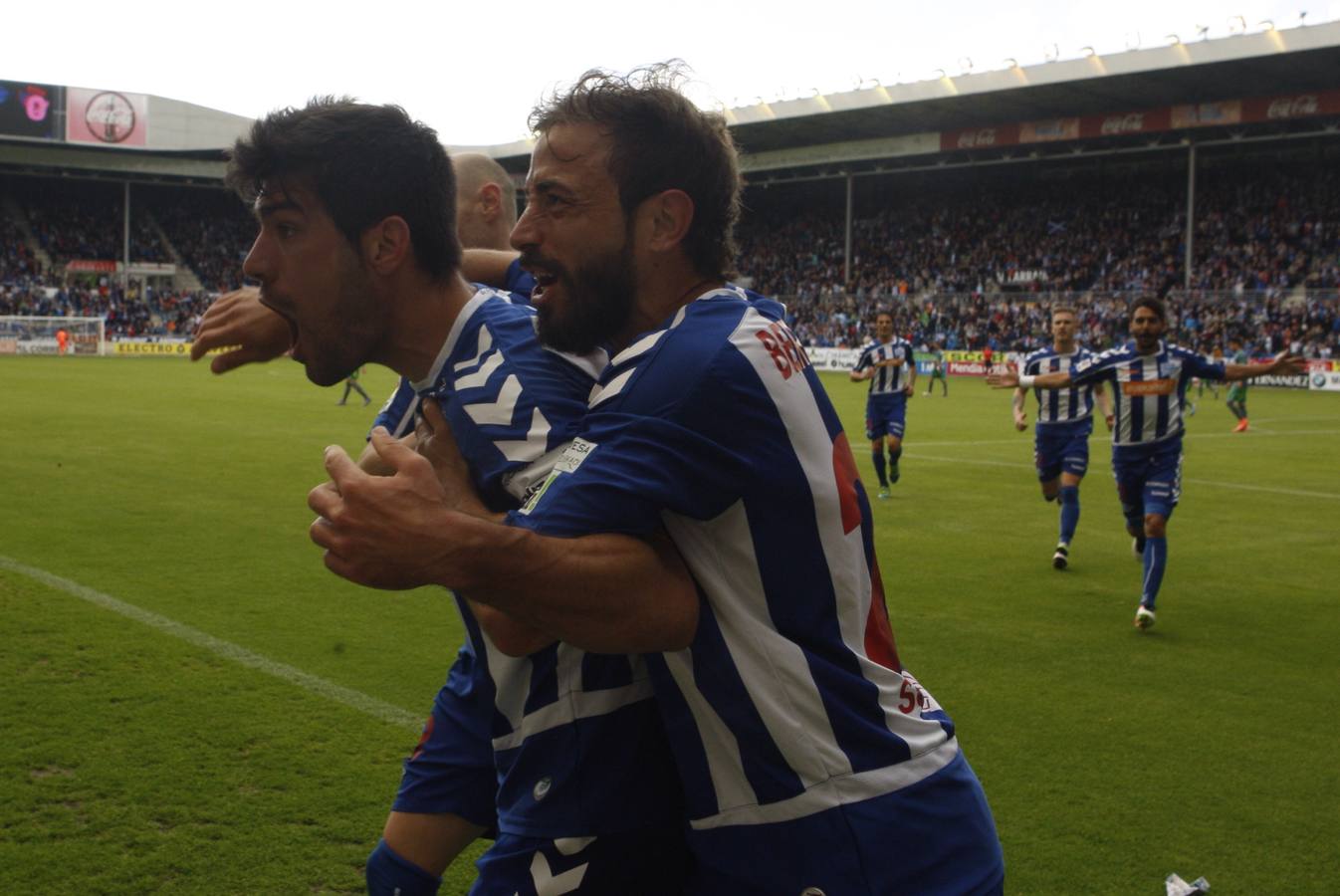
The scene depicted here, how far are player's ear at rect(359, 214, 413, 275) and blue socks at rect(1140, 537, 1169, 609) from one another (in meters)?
7.16

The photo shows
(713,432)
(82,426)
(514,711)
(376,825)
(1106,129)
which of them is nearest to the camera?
(713,432)

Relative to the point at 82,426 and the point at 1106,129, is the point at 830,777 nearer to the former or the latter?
the point at 82,426

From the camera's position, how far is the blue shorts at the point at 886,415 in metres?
15.5

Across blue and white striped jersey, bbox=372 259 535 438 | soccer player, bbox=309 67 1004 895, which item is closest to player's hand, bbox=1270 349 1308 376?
blue and white striped jersey, bbox=372 259 535 438

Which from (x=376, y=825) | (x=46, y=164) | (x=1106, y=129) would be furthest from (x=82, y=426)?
(x=46, y=164)

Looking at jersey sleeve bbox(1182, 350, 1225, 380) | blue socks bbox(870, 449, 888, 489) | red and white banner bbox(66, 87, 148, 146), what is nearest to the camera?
jersey sleeve bbox(1182, 350, 1225, 380)

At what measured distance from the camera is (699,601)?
1.96 metres

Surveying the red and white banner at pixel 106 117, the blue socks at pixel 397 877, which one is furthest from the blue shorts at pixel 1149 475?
the red and white banner at pixel 106 117

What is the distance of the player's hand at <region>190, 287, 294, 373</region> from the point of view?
10.5 ft

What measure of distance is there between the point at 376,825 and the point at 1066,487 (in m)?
8.19

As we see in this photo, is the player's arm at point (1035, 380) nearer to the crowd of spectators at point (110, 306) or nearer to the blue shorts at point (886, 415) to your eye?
the blue shorts at point (886, 415)

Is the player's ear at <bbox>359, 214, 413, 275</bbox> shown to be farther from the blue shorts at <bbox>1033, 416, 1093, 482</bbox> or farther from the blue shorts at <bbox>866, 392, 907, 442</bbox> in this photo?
the blue shorts at <bbox>866, 392, 907, 442</bbox>

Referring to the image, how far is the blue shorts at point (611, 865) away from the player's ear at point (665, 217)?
1053mm

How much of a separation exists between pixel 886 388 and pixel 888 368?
0.94 feet
